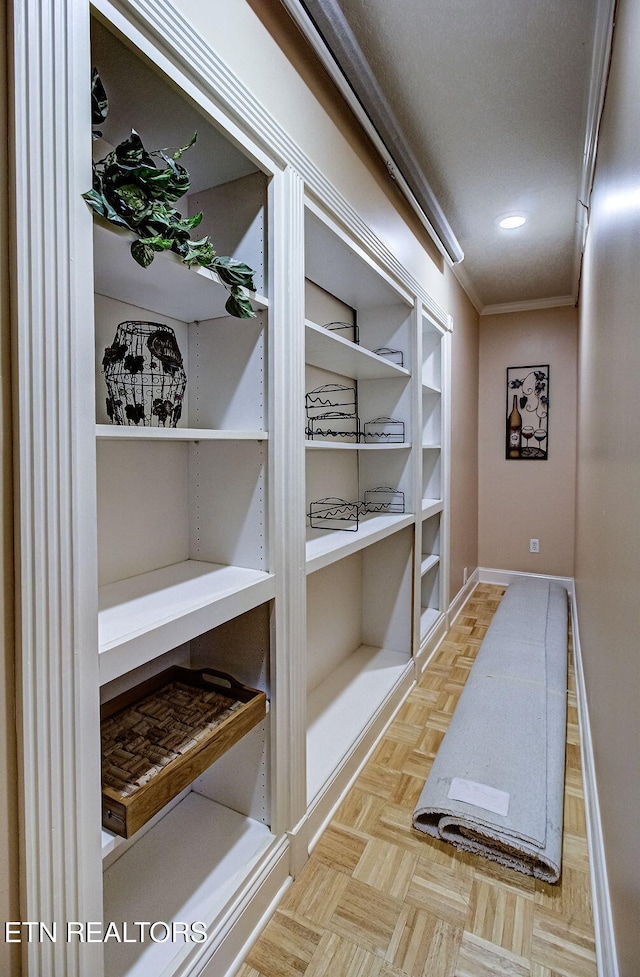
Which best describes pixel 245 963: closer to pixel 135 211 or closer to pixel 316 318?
pixel 135 211

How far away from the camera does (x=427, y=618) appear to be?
10.2ft

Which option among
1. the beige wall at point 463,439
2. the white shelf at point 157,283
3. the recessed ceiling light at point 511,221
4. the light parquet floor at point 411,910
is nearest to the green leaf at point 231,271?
the white shelf at point 157,283

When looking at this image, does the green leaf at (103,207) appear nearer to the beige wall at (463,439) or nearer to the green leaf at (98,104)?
the green leaf at (98,104)

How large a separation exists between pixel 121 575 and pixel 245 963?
0.99 meters

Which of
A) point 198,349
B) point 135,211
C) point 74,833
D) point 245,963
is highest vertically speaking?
point 135,211

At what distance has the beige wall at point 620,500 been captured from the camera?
105cm

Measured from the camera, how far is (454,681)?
2.68 metres

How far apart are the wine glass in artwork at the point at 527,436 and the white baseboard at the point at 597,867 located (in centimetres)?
263

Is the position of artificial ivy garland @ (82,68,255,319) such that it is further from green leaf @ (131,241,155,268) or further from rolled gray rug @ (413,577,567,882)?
rolled gray rug @ (413,577,567,882)

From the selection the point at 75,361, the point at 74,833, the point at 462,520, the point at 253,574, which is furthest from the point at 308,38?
the point at 462,520

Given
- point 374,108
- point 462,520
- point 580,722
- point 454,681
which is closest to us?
point 374,108

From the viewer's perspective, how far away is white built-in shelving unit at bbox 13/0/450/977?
780 millimetres

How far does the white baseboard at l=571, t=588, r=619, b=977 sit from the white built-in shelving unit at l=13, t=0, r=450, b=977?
79cm

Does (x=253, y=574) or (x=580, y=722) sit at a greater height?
(x=253, y=574)
